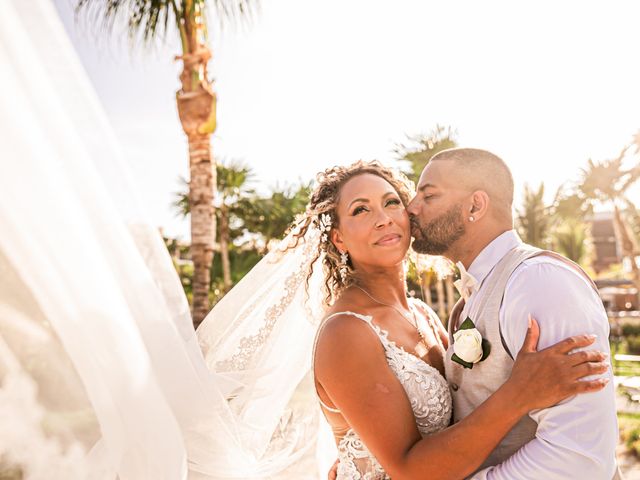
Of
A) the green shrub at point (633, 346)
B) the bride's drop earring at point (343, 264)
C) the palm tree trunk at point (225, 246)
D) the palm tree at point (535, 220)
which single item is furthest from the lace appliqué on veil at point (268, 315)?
the palm tree at point (535, 220)

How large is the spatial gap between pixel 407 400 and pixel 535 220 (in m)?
28.4

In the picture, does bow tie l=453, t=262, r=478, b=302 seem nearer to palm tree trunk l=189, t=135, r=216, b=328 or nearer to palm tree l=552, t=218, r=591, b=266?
palm tree trunk l=189, t=135, r=216, b=328

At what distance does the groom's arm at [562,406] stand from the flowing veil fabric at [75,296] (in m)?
1.19

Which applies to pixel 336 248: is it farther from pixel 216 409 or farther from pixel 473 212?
pixel 216 409

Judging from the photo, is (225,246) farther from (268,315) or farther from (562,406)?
(562,406)

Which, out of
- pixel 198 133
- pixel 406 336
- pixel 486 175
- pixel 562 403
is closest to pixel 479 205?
pixel 486 175

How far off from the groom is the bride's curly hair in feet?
1.62

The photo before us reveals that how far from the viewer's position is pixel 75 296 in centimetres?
138

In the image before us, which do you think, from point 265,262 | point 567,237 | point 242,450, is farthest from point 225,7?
point 567,237

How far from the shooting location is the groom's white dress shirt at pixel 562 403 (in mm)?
1992

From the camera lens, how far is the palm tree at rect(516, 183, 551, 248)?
2867cm

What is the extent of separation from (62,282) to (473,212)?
193 cm

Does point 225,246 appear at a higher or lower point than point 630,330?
higher

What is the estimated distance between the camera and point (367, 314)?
289 cm
